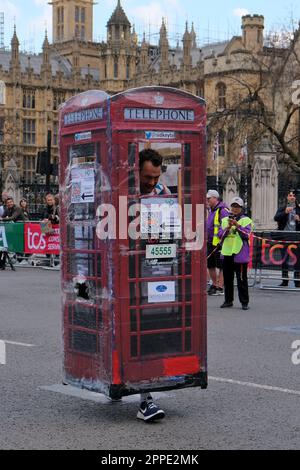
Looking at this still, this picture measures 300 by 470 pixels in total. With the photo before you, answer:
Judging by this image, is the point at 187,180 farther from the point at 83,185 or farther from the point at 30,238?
the point at 30,238

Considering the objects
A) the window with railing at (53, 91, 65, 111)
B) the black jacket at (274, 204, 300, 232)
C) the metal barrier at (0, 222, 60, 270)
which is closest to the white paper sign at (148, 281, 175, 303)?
the black jacket at (274, 204, 300, 232)

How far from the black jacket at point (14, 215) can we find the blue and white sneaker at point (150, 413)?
18.4 meters

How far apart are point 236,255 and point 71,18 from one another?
130015mm

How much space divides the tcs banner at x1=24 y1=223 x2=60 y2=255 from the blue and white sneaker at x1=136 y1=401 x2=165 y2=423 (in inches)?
652

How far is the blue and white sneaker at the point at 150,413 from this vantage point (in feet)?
23.4

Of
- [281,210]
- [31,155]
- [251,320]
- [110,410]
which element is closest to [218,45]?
[31,155]

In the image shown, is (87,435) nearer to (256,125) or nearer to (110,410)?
(110,410)

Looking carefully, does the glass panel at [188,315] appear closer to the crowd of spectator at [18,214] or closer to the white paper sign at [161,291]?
the white paper sign at [161,291]

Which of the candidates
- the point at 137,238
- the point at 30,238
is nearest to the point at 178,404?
the point at 137,238

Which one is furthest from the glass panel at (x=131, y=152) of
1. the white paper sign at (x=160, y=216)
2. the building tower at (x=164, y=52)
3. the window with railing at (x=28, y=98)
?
the window with railing at (x=28, y=98)

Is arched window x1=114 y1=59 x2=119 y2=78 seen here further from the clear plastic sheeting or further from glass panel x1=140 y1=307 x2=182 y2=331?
glass panel x1=140 y1=307 x2=182 y2=331

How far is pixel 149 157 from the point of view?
23.5ft

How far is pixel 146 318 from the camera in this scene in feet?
23.8
